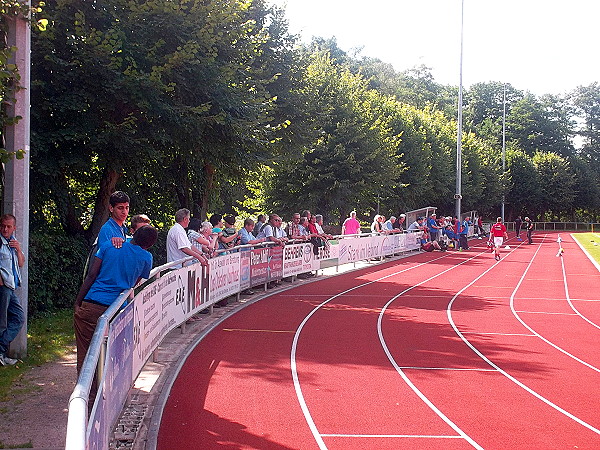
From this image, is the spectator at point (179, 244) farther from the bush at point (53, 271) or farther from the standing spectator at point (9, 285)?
the standing spectator at point (9, 285)

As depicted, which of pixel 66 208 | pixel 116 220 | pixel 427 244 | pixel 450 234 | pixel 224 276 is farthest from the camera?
pixel 450 234

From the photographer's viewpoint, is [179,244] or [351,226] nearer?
[179,244]

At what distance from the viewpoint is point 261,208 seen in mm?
38844

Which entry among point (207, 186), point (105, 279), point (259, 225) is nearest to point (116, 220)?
point (105, 279)

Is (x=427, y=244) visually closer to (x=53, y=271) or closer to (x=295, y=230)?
(x=295, y=230)

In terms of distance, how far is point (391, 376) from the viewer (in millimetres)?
9453

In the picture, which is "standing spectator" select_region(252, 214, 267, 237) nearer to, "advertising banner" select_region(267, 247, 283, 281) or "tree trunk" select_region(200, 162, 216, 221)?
"advertising banner" select_region(267, 247, 283, 281)

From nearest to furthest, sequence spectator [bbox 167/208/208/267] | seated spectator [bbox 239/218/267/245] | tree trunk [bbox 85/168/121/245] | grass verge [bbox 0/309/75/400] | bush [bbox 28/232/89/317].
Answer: grass verge [bbox 0/309/75/400] < spectator [bbox 167/208/208/267] < bush [bbox 28/232/89/317] < seated spectator [bbox 239/218/267/245] < tree trunk [bbox 85/168/121/245]

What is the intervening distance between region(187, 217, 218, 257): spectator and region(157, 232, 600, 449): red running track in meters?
1.41

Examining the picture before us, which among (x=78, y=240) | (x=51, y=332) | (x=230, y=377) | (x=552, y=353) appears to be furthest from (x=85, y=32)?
(x=552, y=353)

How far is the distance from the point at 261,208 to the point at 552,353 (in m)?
28.1

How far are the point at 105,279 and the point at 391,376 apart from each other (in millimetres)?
4291

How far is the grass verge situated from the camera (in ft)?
28.0

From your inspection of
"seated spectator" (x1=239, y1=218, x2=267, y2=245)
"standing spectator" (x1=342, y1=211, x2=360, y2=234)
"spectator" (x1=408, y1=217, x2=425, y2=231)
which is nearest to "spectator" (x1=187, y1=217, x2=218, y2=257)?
"seated spectator" (x1=239, y1=218, x2=267, y2=245)
